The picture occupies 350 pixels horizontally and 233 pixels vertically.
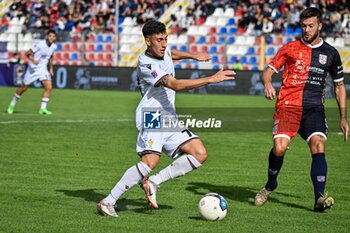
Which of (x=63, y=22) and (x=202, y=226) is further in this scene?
(x=63, y=22)

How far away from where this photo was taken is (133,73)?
3672 cm

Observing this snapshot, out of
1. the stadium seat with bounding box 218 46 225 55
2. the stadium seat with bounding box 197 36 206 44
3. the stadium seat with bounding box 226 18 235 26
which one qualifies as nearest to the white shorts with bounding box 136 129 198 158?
the stadium seat with bounding box 218 46 225 55

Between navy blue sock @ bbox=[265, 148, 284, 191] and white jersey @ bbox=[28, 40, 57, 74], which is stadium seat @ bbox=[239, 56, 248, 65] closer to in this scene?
white jersey @ bbox=[28, 40, 57, 74]

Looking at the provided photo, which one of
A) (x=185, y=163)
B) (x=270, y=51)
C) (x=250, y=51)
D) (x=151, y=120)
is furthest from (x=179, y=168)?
(x=250, y=51)

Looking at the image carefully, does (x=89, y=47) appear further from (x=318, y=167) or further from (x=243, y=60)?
(x=318, y=167)

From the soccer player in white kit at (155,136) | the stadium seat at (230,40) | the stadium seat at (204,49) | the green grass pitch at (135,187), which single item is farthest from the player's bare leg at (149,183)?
the stadium seat at (204,49)

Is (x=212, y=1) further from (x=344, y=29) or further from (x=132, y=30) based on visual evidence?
(x=344, y=29)

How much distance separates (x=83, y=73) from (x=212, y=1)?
7.26m

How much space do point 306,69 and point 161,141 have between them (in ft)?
6.58

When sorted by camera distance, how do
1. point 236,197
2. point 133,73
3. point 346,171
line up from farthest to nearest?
point 133,73
point 346,171
point 236,197

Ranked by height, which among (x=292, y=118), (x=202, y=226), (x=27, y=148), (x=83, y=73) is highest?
(x=292, y=118)

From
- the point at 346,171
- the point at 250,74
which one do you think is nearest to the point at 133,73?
the point at 250,74

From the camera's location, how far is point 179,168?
9.59 meters

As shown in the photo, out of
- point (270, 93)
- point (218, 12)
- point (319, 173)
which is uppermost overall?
point (270, 93)
